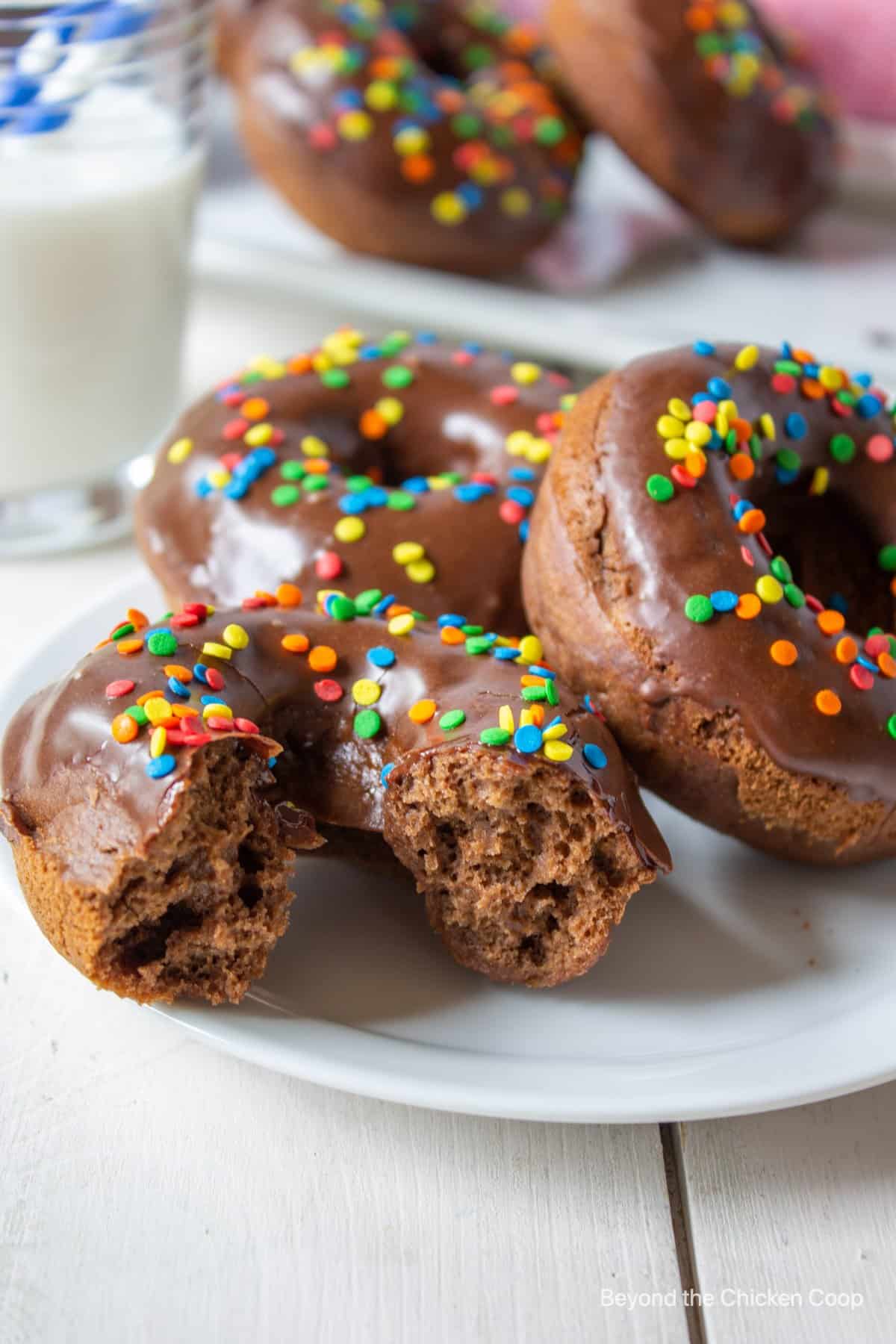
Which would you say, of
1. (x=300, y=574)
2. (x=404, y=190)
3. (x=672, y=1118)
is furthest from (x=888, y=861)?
(x=404, y=190)

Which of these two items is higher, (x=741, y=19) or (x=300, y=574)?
(x=741, y=19)

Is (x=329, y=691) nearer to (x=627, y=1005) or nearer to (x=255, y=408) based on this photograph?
(x=627, y=1005)

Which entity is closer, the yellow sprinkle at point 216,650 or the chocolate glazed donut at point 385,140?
the yellow sprinkle at point 216,650

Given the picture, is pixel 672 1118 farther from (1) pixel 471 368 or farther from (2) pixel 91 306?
(2) pixel 91 306

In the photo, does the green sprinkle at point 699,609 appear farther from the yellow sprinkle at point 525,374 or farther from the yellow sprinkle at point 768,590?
the yellow sprinkle at point 525,374

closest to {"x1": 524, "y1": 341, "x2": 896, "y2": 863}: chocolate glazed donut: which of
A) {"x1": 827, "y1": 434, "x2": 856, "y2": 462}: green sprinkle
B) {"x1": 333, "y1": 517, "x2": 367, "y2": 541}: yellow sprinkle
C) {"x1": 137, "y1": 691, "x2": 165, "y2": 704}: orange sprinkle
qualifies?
{"x1": 827, "y1": 434, "x2": 856, "y2": 462}: green sprinkle

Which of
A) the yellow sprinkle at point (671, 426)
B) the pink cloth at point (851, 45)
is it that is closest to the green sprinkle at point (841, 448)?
the yellow sprinkle at point (671, 426)
